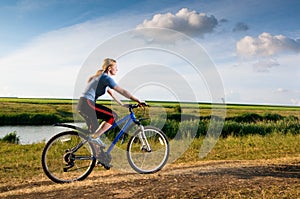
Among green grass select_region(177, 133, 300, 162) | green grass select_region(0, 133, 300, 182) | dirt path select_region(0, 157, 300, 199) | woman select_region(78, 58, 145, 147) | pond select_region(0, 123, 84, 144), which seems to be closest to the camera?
dirt path select_region(0, 157, 300, 199)

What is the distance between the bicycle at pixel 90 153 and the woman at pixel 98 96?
0.61 ft

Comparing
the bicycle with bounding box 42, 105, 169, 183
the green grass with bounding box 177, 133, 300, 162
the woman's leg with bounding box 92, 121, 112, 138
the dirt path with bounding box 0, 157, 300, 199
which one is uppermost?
the woman's leg with bounding box 92, 121, 112, 138

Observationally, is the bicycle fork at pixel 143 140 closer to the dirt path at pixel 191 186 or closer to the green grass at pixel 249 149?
the dirt path at pixel 191 186

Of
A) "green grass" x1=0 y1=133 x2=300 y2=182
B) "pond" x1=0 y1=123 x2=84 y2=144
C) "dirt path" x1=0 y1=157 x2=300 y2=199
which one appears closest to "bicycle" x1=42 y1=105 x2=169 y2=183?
"dirt path" x1=0 y1=157 x2=300 y2=199

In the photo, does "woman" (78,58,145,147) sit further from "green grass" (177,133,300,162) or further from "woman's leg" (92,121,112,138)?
"green grass" (177,133,300,162)

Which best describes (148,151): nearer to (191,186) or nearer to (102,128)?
(102,128)

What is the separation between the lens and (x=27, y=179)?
9.60 m

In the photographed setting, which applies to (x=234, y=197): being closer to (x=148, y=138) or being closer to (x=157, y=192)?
(x=157, y=192)

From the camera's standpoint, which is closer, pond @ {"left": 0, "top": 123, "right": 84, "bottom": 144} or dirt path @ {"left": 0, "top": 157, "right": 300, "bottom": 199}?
dirt path @ {"left": 0, "top": 157, "right": 300, "bottom": 199}

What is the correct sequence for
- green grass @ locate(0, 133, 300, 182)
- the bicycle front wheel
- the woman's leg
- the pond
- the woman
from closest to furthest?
the woman → the woman's leg → the bicycle front wheel → green grass @ locate(0, 133, 300, 182) → the pond

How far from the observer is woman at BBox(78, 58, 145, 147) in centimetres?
716

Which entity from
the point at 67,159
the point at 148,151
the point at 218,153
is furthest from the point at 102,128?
the point at 218,153

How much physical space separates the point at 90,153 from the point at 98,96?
4.39ft

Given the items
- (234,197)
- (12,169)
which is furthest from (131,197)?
(12,169)
